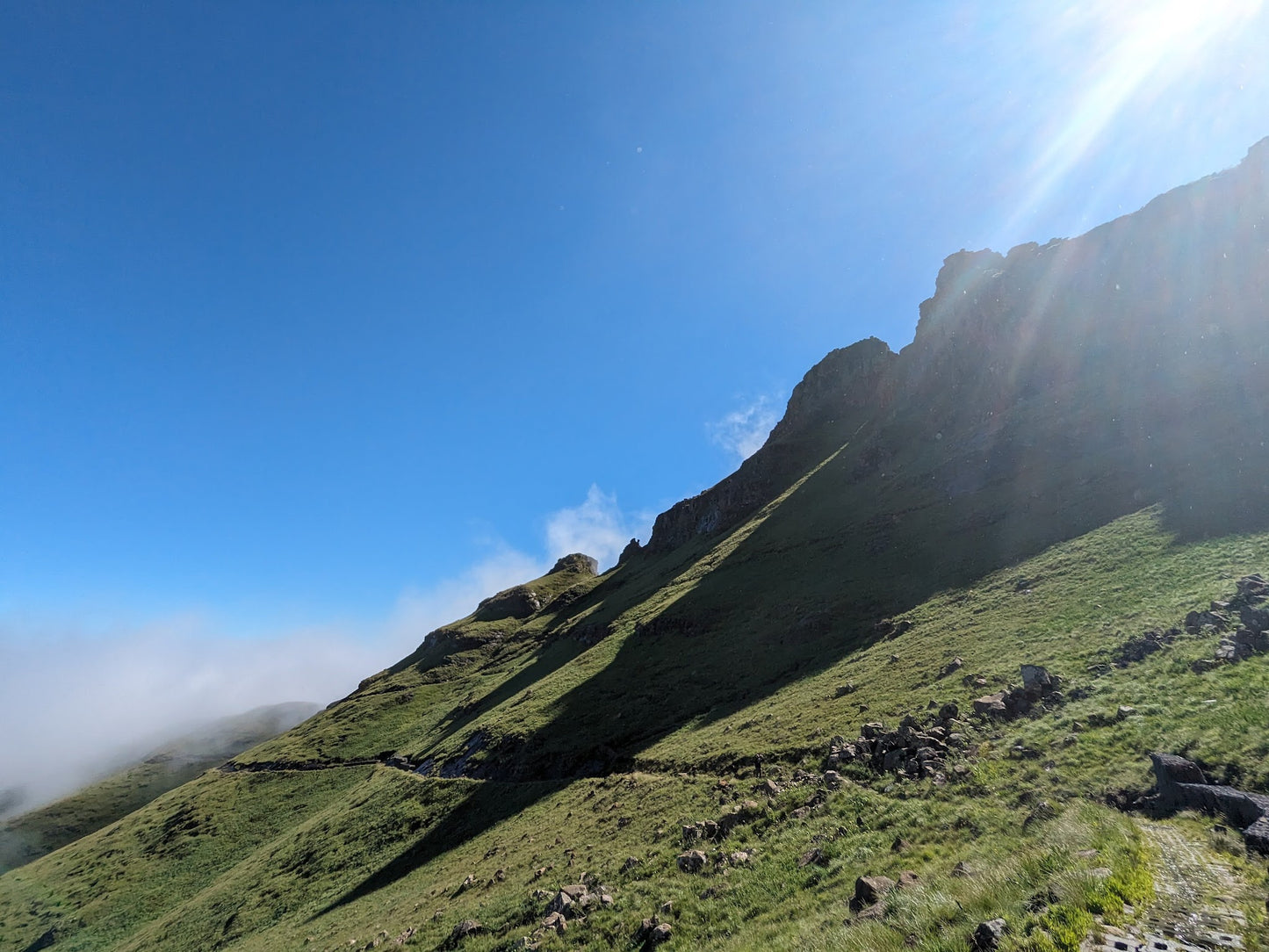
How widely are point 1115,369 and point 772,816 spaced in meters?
73.2

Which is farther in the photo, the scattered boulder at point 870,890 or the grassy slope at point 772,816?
the grassy slope at point 772,816

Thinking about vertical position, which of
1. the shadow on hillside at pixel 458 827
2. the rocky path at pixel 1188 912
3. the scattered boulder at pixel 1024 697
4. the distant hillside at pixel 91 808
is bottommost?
the shadow on hillside at pixel 458 827

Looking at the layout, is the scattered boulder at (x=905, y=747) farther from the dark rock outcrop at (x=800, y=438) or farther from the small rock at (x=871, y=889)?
the dark rock outcrop at (x=800, y=438)

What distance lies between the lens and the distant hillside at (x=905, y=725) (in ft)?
46.3

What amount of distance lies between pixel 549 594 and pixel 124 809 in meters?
115

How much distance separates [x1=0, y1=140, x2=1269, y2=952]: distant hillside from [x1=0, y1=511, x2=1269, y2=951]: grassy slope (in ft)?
0.60

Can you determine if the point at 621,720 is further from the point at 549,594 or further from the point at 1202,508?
the point at 549,594

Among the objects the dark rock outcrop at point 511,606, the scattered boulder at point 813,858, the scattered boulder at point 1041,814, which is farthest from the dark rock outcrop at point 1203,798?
the dark rock outcrop at point 511,606

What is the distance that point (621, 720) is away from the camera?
49281 millimetres

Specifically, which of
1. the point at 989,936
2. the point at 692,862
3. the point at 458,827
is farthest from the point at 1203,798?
the point at 458,827

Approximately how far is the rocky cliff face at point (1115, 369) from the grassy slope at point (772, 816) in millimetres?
11572

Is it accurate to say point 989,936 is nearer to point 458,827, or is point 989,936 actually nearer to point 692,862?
point 692,862

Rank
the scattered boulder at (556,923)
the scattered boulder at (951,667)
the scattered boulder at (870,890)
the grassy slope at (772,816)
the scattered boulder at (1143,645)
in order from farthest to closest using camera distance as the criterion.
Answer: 1. the scattered boulder at (951,667)
2. the scattered boulder at (1143,645)
3. the scattered boulder at (556,923)
4. the grassy slope at (772,816)
5. the scattered boulder at (870,890)

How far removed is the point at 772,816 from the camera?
22203 millimetres
